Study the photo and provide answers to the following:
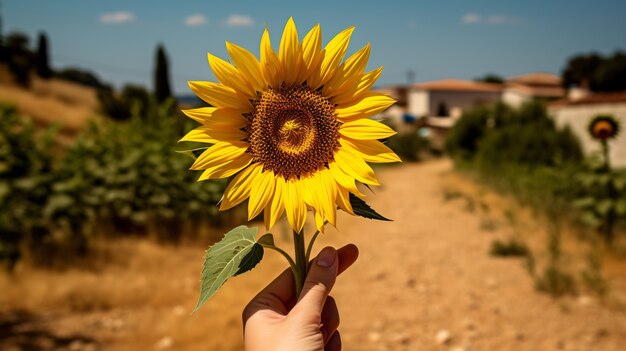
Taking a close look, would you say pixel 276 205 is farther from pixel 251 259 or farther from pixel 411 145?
pixel 411 145

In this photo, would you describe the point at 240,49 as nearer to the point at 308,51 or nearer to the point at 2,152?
the point at 308,51

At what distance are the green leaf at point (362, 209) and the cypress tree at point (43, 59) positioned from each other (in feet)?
129

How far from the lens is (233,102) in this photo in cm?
97

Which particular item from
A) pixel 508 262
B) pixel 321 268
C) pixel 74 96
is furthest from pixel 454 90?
pixel 321 268

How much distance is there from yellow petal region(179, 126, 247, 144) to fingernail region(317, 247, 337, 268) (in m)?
0.31

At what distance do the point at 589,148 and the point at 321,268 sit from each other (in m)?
15.0

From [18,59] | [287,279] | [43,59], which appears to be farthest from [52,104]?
[287,279]

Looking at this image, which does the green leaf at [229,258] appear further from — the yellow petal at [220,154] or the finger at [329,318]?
the finger at [329,318]

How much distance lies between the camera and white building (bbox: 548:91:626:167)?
1261 cm

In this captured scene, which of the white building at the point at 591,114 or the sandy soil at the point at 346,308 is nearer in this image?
the sandy soil at the point at 346,308

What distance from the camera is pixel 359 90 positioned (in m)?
0.96

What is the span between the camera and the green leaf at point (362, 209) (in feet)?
2.94

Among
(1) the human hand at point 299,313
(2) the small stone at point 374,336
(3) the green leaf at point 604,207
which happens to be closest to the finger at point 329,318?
(1) the human hand at point 299,313

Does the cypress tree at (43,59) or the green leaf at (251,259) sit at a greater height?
the cypress tree at (43,59)
